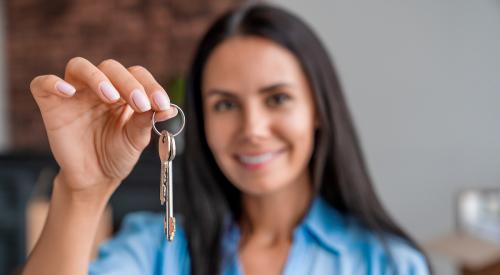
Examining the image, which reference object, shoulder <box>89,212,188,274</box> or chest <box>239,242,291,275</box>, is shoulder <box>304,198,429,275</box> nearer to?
chest <box>239,242,291,275</box>

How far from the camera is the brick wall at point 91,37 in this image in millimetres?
2678

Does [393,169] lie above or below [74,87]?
below

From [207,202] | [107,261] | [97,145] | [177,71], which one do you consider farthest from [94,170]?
[177,71]

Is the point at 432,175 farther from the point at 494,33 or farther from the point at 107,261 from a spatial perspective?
the point at 107,261

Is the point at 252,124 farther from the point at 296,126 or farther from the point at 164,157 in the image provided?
the point at 164,157

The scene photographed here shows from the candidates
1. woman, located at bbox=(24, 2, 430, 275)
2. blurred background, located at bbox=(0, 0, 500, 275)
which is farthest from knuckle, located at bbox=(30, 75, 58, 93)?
blurred background, located at bbox=(0, 0, 500, 275)

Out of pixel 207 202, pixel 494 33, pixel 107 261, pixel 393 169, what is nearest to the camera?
pixel 107 261

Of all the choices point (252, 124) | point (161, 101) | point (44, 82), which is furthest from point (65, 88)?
point (252, 124)

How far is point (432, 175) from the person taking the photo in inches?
100.0

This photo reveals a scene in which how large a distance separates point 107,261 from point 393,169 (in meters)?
1.83

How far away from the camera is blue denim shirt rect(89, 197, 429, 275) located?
104 centimetres

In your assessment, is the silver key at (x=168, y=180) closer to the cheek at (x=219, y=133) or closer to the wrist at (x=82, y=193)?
the wrist at (x=82, y=193)

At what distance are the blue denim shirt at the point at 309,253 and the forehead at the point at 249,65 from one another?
302 millimetres

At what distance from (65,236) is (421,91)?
80.2 inches
